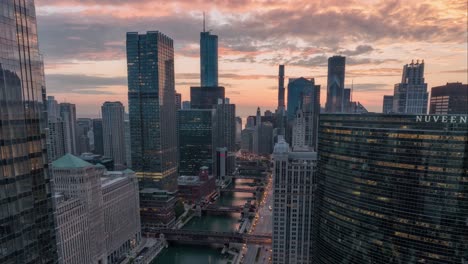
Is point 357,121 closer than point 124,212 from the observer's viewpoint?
Yes

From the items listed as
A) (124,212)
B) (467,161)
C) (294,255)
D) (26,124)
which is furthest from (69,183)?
(467,161)

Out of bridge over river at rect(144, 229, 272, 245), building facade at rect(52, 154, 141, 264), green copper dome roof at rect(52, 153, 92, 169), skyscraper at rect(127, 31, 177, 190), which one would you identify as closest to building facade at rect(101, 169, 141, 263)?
building facade at rect(52, 154, 141, 264)

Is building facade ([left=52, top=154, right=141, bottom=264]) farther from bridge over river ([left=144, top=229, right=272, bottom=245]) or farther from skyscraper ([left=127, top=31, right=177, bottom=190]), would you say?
skyscraper ([left=127, top=31, right=177, bottom=190])

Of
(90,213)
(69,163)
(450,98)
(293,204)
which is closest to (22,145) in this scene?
(69,163)

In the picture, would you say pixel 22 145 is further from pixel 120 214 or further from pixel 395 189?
pixel 120 214

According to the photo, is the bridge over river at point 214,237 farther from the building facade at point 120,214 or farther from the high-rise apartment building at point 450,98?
the high-rise apartment building at point 450,98

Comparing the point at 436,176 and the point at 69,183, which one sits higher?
the point at 436,176

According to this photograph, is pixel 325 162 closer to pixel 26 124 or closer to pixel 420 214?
pixel 420 214
